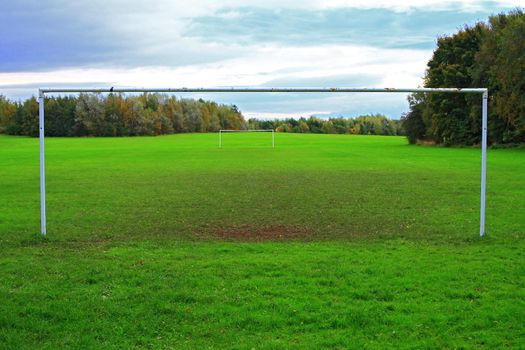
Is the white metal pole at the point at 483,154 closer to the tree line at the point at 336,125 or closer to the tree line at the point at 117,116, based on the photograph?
the tree line at the point at 117,116

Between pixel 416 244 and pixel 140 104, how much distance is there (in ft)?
268

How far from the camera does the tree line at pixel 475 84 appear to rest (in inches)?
1560

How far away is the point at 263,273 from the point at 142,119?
268 feet

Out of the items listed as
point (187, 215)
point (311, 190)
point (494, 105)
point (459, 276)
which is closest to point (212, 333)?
point (459, 276)

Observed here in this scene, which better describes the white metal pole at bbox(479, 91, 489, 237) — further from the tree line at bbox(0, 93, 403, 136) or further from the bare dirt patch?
the tree line at bbox(0, 93, 403, 136)

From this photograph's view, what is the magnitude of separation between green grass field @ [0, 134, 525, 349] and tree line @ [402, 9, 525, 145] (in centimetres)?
2810

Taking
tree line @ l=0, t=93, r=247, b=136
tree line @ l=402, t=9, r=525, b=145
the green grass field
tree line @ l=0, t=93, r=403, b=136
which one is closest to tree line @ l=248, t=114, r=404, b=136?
tree line @ l=0, t=93, r=403, b=136

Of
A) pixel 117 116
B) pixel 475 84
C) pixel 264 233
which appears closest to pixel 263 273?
pixel 264 233

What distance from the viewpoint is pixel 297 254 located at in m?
8.42

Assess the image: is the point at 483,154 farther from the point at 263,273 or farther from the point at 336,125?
the point at 336,125

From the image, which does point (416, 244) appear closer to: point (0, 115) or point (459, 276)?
point (459, 276)

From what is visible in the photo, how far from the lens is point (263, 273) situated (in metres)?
7.28

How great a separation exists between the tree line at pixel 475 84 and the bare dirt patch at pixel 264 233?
33.4 metres

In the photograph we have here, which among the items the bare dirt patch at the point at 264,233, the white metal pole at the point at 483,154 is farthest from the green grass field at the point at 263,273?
the white metal pole at the point at 483,154
